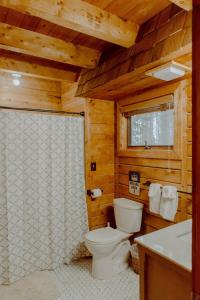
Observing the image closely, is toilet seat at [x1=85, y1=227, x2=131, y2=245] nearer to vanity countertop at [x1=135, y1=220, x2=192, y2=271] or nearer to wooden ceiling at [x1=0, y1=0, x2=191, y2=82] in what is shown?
vanity countertop at [x1=135, y1=220, x2=192, y2=271]

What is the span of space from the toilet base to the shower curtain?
0.45m

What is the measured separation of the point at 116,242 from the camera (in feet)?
7.85

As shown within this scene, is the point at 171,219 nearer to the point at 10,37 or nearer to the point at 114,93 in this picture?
the point at 114,93

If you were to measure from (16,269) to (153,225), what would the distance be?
5.07 feet

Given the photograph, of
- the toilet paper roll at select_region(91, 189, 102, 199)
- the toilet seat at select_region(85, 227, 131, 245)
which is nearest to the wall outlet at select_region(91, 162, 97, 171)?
the toilet paper roll at select_region(91, 189, 102, 199)

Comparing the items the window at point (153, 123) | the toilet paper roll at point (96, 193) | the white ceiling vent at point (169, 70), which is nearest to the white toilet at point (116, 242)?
the toilet paper roll at point (96, 193)

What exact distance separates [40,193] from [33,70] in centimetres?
143

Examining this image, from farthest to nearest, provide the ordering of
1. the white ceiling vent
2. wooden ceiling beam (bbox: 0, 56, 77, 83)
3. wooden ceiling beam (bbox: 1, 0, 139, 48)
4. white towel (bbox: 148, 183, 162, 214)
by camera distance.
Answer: wooden ceiling beam (bbox: 0, 56, 77, 83) → white towel (bbox: 148, 183, 162, 214) → the white ceiling vent → wooden ceiling beam (bbox: 1, 0, 139, 48)

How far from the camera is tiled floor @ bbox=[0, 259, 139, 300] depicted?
210cm

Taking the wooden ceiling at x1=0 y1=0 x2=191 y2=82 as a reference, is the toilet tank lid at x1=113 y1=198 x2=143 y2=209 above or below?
below

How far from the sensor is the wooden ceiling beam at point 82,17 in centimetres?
143

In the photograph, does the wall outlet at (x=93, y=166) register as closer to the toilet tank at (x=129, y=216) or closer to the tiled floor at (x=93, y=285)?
the toilet tank at (x=129, y=216)

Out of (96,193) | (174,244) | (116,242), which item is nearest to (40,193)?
(96,193)

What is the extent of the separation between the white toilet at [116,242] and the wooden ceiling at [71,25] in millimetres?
1665
